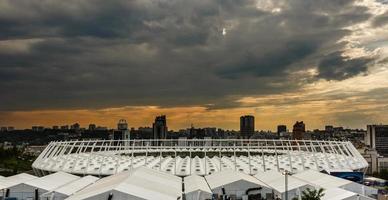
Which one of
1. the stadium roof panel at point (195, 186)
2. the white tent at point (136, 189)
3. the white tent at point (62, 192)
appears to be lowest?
the white tent at point (62, 192)

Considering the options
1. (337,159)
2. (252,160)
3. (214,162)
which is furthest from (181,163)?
(337,159)

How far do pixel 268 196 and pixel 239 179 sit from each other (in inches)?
154

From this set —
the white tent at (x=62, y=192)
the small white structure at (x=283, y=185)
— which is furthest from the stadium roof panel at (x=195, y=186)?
the white tent at (x=62, y=192)

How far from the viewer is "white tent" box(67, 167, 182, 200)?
143 ft

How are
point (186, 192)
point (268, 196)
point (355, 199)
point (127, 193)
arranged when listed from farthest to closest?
1. point (268, 196)
2. point (186, 192)
3. point (355, 199)
4. point (127, 193)

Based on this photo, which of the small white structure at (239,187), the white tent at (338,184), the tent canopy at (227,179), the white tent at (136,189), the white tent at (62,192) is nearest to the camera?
the white tent at (136,189)

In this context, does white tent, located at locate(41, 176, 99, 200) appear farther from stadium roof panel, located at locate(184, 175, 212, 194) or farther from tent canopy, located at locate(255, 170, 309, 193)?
tent canopy, located at locate(255, 170, 309, 193)

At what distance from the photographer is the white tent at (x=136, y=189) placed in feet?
143

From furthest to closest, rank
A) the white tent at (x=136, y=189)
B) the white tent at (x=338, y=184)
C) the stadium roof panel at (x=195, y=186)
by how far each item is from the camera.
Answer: the white tent at (x=338, y=184) < the stadium roof panel at (x=195, y=186) < the white tent at (x=136, y=189)

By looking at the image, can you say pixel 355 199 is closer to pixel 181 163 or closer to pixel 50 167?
pixel 181 163

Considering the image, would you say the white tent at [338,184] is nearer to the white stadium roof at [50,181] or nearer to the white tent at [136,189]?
the white tent at [136,189]

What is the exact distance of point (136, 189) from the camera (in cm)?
4634

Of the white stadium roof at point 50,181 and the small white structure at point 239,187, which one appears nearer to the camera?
the small white structure at point 239,187

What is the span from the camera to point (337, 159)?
9712cm
